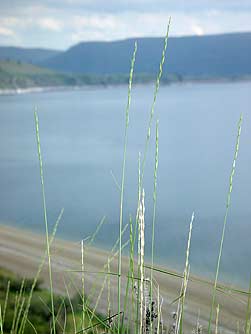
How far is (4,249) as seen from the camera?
1355cm

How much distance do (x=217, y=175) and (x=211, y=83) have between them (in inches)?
4178

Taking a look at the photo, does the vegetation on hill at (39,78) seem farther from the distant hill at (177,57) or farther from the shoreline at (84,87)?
the distant hill at (177,57)

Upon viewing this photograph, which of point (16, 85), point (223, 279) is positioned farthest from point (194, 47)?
point (223, 279)

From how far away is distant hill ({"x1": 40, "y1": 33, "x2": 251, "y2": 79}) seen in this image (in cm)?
13475

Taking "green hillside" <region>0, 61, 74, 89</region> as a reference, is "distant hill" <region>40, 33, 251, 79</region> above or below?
above

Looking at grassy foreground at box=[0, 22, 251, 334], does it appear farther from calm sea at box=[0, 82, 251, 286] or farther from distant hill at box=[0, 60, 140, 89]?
distant hill at box=[0, 60, 140, 89]

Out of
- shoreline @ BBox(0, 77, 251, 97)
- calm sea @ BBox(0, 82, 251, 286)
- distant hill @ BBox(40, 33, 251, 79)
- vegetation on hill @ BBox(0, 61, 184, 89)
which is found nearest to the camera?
calm sea @ BBox(0, 82, 251, 286)

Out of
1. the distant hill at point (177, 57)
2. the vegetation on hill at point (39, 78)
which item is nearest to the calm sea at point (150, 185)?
the vegetation on hill at point (39, 78)

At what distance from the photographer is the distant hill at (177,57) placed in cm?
13475

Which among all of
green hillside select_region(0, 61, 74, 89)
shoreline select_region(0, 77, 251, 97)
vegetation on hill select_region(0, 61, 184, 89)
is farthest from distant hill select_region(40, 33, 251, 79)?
green hillside select_region(0, 61, 74, 89)

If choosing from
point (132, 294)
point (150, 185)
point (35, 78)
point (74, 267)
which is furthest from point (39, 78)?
point (132, 294)

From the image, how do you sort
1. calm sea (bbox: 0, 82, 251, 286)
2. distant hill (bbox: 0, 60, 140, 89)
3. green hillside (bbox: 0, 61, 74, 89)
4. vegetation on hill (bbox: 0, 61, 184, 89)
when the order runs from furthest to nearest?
vegetation on hill (bbox: 0, 61, 184, 89), distant hill (bbox: 0, 60, 140, 89), green hillside (bbox: 0, 61, 74, 89), calm sea (bbox: 0, 82, 251, 286)

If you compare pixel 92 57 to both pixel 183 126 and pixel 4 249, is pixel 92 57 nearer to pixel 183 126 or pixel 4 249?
pixel 183 126

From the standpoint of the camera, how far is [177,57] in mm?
144375
